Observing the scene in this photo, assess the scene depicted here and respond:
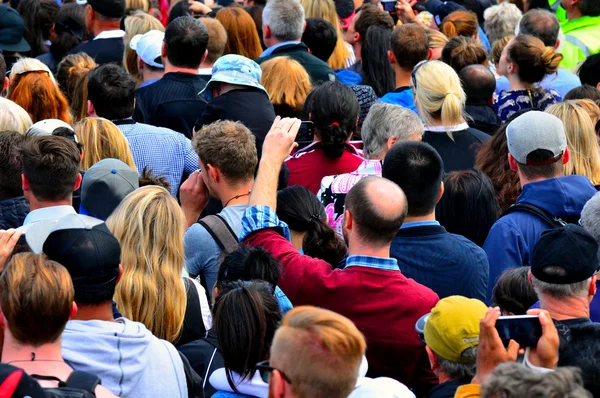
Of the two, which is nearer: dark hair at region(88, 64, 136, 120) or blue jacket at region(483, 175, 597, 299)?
blue jacket at region(483, 175, 597, 299)

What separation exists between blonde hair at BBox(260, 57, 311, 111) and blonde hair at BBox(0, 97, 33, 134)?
1756 mm

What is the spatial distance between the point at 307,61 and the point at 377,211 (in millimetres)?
4102

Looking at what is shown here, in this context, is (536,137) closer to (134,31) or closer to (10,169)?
(10,169)

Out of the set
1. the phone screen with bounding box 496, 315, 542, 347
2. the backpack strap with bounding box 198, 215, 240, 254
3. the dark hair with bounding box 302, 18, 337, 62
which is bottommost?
the dark hair with bounding box 302, 18, 337, 62

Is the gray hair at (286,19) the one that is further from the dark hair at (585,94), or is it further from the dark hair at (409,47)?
the dark hair at (585,94)

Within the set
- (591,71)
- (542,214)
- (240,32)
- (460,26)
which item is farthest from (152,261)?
(460,26)

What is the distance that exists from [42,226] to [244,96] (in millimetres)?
2154

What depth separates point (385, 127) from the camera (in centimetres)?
561

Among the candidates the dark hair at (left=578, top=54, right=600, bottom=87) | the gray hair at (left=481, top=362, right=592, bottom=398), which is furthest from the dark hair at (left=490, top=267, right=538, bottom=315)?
the dark hair at (left=578, top=54, right=600, bottom=87)

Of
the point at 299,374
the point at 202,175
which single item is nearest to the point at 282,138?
the point at 202,175

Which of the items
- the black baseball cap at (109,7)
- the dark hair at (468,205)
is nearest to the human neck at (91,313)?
the dark hair at (468,205)

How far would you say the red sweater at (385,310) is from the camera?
4.06m

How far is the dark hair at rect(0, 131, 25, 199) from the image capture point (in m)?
4.95

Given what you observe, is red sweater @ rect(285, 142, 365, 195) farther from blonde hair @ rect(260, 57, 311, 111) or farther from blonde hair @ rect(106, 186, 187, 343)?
blonde hair @ rect(106, 186, 187, 343)
